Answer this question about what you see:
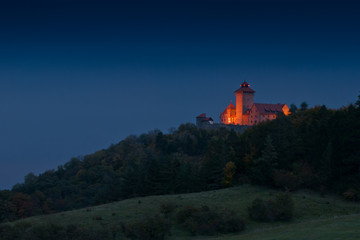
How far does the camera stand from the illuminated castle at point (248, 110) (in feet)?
348

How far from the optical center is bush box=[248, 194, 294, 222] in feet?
107

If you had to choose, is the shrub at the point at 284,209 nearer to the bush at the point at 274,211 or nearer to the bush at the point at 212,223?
the bush at the point at 274,211

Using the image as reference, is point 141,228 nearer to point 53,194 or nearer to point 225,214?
point 225,214

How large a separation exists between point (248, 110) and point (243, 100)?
336 cm

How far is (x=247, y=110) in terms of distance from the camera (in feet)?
372

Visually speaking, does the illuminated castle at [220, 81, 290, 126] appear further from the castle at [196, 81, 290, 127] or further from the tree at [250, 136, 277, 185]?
the tree at [250, 136, 277, 185]

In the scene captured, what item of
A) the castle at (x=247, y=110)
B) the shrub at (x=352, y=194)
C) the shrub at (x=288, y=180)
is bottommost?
the shrub at (x=352, y=194)

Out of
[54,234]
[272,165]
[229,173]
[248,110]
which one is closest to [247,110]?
[248,110]

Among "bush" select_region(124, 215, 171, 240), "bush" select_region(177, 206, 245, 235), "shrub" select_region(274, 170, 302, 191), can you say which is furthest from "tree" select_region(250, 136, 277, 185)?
"bush" select_region(124, 215, 171, 240)

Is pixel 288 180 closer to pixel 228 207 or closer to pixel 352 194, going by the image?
pixel 352 194

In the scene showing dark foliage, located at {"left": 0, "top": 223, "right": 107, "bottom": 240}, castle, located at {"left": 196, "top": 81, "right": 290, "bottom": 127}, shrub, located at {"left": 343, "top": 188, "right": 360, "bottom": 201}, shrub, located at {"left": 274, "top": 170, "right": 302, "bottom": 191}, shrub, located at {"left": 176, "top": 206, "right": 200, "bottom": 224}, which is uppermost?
castle, located at {"left": 196, "top": 81, "right": 290, "bottom": 127}

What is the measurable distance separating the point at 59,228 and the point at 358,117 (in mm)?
31244

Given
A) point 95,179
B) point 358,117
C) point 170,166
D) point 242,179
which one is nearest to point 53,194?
point 95,179

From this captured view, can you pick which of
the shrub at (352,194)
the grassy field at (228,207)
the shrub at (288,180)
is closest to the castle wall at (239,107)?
the grassy field at (228,207)
